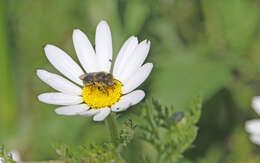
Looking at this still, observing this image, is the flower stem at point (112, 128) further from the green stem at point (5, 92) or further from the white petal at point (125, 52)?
the green stem at point (5, 92)

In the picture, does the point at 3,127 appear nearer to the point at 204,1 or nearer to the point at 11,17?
the point at 11,17

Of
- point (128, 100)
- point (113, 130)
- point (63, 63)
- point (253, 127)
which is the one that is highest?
point (63, 63)

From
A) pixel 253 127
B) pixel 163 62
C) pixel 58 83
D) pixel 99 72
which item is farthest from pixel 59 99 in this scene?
pixel 163 62


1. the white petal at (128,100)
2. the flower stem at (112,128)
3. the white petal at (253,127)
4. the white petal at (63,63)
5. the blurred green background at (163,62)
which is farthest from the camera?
the blurred green background at (163,62)

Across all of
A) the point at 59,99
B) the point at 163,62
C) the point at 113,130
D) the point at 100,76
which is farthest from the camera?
the point at 163,62

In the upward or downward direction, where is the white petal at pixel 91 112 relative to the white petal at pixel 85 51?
downward

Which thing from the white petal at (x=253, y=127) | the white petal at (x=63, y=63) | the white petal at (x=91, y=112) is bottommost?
the white petal at (x=253, y=127)

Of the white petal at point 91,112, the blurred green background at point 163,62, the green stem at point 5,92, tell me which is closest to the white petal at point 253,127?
the blurred green background at point 163,62

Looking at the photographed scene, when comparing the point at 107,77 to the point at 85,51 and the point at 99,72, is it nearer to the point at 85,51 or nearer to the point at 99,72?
the point at 99,72
